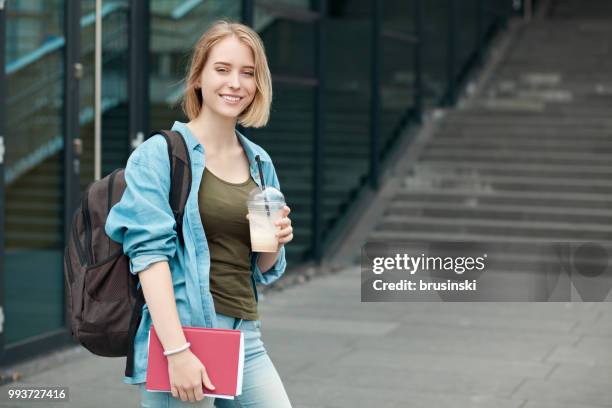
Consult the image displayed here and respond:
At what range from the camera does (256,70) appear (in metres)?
3.09

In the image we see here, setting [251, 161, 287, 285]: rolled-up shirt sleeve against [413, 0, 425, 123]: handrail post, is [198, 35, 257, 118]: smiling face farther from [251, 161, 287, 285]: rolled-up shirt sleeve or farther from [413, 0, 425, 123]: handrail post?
[413, 0, 425, 123]: handrail post

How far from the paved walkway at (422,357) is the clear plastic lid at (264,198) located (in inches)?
130

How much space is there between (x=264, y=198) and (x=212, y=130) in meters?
0.25

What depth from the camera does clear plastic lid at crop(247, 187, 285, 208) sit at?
2.99m

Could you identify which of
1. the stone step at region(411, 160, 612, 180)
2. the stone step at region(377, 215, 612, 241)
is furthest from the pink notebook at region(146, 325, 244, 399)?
the stone step at region(411, 160, 612, 180)

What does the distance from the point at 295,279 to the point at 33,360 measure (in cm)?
463

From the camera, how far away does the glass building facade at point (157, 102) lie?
725cm

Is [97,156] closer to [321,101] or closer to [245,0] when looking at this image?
[245,0]

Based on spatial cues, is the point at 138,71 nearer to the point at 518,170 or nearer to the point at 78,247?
the point at 78,247

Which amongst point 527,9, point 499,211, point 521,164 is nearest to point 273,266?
point 499,211

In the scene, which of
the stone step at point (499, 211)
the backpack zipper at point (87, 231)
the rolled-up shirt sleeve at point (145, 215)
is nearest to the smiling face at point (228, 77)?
the rolled-up shirt sleeve at point (145, 215)

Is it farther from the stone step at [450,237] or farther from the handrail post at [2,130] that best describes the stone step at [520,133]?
the handrail post at [2,130]

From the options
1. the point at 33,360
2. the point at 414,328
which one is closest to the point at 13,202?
the point at 33,360
